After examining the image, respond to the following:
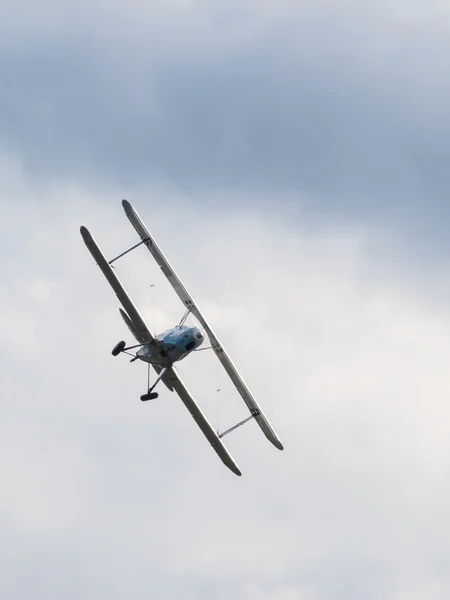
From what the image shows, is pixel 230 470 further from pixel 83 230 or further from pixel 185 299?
pixel 83 230

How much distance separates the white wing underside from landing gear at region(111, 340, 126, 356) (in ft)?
3.03

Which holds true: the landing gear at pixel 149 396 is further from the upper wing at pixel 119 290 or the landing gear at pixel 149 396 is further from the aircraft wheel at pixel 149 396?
the upper wing at pixel 119 290

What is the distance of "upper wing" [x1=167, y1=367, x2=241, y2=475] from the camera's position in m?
85.1

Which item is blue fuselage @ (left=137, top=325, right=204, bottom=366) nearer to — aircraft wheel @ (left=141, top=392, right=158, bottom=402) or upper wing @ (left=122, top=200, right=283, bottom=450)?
aircraft wheel @ (left=141, top=392, right=158, bottom=402)

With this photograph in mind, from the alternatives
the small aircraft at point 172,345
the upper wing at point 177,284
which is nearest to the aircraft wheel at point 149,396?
the small aircraft at point 172,345

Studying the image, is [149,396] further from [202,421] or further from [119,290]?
[202,421]

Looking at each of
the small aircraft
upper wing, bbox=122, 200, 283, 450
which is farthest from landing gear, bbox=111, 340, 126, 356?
upper wing, bbox=122, 200, 283, 450

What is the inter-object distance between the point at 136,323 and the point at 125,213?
742 centimetres

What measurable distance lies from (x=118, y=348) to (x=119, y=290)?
11.0 feet

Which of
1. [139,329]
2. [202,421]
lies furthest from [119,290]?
[202,421]

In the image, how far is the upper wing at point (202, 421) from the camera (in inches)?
3349

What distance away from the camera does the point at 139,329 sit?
80.7 metres

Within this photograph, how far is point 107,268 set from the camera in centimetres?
7919

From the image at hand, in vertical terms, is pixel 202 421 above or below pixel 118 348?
below
